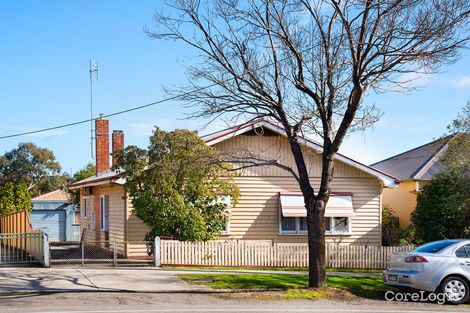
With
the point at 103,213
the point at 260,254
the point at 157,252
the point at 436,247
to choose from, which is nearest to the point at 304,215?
the point at 260,254

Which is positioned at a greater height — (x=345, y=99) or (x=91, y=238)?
(x=345, y=99)

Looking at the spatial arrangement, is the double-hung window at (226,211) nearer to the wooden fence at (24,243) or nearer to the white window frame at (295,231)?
the white window frame at (295,231)

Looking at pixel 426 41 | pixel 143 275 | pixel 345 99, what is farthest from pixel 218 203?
pixel 426 41

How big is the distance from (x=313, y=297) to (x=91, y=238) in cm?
1859

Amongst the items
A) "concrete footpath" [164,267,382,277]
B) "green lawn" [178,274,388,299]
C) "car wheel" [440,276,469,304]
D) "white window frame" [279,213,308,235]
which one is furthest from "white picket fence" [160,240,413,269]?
"car wheel" [440,276,469,304]

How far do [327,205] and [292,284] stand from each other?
894cm

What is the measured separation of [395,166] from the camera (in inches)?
1624

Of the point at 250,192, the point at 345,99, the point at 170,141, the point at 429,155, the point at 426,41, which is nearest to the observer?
the point at 426,41

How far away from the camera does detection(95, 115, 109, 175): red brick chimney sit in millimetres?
32281

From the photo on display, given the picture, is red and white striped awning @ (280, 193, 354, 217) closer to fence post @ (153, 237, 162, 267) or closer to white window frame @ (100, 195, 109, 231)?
fence post @ (153, 237, 162, 267)

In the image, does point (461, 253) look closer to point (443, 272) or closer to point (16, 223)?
point (443, 272)

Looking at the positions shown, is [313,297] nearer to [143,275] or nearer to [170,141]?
[143,275]

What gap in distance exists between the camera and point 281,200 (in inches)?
1037

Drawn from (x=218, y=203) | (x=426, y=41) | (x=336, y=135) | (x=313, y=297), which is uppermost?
(x=426, y=41)
